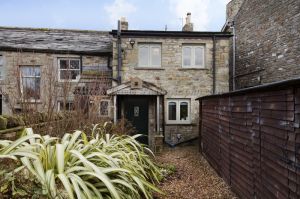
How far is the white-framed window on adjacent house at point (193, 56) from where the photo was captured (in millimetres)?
15648

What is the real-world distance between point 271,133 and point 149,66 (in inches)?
453

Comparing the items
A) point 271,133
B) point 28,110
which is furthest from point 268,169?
point 28,110

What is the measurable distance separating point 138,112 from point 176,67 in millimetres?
3019

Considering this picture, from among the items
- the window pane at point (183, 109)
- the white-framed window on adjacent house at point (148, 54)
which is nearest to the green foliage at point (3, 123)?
the white-framed window on adjacent house at point (148, 54)

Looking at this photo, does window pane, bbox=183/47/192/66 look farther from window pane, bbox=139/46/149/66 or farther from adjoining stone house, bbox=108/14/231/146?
window pane, bbox=139/46/149/66

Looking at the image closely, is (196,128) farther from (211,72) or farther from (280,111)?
(280,111)

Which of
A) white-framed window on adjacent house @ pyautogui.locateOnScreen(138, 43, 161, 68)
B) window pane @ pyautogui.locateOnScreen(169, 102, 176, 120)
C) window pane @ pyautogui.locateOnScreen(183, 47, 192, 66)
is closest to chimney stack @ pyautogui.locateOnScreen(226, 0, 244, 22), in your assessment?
window pane @ pyautogui.locateOnScreen(183, 47, 192, 66)

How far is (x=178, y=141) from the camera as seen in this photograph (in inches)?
601

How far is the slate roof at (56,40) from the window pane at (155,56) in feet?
8.33

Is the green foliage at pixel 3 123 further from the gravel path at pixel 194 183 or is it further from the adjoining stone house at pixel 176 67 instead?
the adjoining stone house at pixel 176 67

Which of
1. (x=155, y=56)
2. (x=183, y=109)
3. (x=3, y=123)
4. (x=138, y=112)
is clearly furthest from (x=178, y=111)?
(x=3, y=123)

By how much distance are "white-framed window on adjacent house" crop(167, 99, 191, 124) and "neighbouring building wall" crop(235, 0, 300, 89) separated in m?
3.69

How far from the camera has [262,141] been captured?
15.2ft

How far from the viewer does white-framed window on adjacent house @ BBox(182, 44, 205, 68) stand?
15.6 metres
